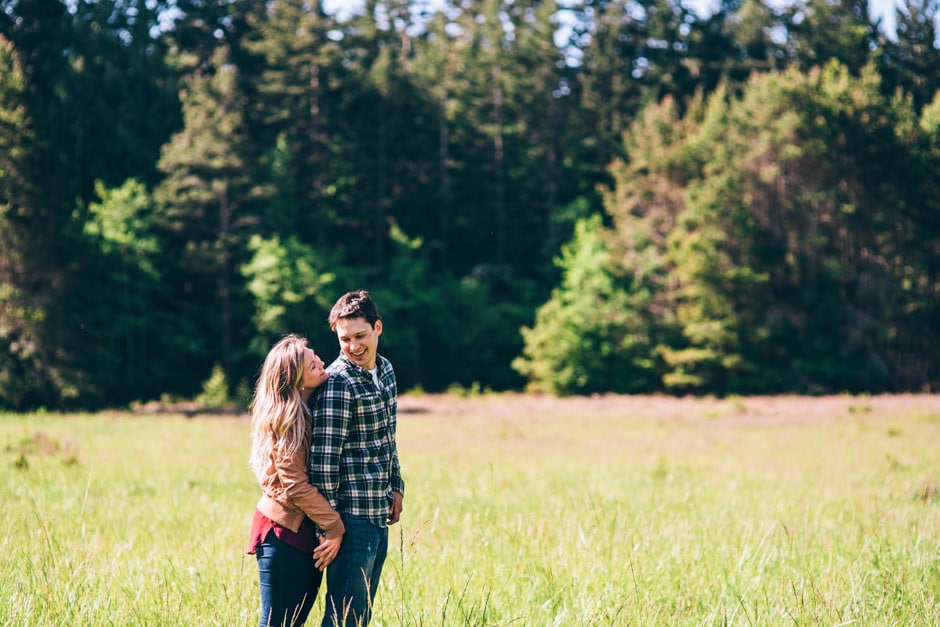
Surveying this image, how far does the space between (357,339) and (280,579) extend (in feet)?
3.29

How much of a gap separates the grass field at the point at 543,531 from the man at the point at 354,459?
374 mm

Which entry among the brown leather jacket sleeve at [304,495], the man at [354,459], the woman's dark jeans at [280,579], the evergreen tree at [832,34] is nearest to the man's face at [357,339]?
the man at [354,459]

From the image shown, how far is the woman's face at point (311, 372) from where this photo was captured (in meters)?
3.11

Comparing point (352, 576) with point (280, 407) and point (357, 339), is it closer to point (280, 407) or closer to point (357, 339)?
point (280, 407)

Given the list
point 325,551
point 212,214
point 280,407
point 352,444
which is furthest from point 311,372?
point 212,214

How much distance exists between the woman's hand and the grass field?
508 mm

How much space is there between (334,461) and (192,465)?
9220 millimetres

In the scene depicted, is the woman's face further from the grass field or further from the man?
the grass field

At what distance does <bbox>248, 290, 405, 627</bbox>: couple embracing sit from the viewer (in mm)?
3027

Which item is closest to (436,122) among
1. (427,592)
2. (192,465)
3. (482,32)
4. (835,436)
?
(482,32)

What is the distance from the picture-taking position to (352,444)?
10.5ft

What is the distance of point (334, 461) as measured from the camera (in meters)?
Answer: 3.11

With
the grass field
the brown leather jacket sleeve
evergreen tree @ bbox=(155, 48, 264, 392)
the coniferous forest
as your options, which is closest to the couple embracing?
the brown leather jacket sleeve

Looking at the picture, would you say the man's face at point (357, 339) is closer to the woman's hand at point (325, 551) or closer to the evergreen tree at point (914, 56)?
the woman's hand at point (325, 551)
